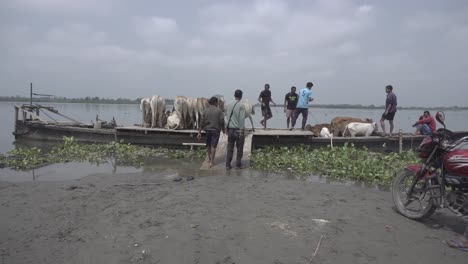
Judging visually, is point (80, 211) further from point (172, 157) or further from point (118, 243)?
point (172, 157)

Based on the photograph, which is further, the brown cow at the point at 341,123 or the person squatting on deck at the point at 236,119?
the brown cow at the point at 341,123

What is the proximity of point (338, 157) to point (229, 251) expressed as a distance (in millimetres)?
7541

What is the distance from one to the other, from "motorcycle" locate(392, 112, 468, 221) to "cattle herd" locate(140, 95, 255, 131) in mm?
8249

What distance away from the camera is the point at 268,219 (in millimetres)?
4879

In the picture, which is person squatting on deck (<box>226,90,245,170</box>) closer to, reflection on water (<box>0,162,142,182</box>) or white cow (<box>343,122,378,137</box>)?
reflection on water (<box>0,162,142,182</box>)

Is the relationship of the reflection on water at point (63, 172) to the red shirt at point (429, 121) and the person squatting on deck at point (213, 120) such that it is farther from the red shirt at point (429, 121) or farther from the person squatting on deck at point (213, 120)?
the red shirt at point (429, 121)

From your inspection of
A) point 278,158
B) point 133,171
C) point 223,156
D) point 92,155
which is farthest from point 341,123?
point 92,155

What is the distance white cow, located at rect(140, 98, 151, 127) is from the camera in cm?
1423

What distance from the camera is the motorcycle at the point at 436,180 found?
4473 millimetres

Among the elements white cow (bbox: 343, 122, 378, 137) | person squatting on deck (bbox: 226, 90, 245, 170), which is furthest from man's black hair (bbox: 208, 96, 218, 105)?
white cow (bbox: 343, 122, 378, 137)

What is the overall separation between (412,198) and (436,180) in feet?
1.91

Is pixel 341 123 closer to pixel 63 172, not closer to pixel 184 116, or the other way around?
pixel 184 116

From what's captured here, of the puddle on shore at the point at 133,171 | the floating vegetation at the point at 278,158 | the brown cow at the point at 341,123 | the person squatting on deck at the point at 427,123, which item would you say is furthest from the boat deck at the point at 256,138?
the puddle on shore at the point at 133,171

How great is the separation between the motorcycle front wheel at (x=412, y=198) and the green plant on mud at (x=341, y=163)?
2.87m
